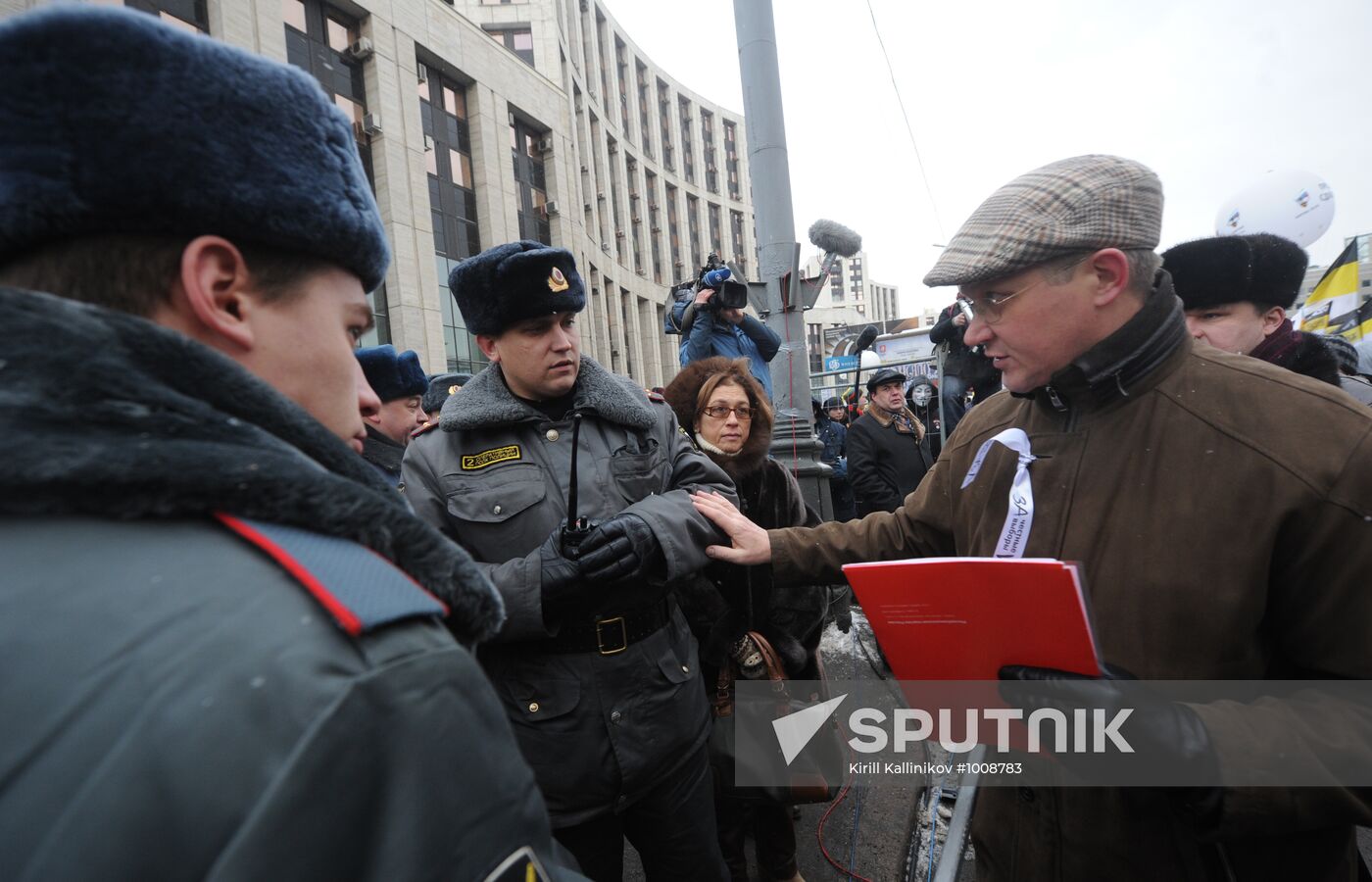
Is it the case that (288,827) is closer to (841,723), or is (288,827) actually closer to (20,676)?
(20,676)

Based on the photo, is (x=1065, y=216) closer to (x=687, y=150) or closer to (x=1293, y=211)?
(x=1293, y=211)

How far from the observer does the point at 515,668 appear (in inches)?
72.6

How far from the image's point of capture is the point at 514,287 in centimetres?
204

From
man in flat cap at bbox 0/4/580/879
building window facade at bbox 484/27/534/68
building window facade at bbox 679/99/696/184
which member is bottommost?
man in flat cap at bbox 0/4/580/879

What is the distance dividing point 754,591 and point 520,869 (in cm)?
216

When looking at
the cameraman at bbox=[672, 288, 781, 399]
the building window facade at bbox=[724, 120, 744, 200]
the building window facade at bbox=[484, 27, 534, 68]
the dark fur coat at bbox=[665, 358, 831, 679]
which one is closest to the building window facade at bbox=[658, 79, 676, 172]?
the building window facade at bbox=[724, 120, 744, 200]

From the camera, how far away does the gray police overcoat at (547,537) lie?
180cm

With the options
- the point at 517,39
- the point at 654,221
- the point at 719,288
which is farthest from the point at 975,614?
the point at 654,221

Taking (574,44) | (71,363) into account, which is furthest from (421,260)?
(71,363)

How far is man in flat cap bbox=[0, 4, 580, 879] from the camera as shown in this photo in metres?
0.47

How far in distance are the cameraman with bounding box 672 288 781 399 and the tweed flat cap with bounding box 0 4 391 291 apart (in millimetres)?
3575

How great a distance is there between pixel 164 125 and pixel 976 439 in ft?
5.94

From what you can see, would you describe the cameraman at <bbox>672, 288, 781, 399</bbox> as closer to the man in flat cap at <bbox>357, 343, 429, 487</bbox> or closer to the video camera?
the video camera

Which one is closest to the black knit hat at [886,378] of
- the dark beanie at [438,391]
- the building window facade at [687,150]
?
the dark beanie at [438,391]
